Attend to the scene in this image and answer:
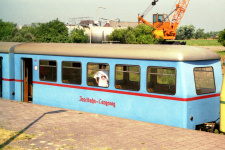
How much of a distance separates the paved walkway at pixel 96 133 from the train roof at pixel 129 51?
2195 mm

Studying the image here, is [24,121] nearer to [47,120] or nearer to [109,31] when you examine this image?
[47,120]

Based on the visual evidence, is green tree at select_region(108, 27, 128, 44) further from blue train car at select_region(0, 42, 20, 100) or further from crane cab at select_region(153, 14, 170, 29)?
blue train car at select_region(0, 42, 20, 100)

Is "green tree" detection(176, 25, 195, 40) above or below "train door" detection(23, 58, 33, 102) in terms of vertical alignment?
above

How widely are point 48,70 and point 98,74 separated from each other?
2.87 m

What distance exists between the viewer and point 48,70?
1500 centimetres

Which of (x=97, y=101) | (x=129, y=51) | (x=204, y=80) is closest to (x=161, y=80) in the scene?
(x=204, y=80)

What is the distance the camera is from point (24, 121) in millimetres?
12109

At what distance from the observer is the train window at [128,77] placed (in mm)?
12008

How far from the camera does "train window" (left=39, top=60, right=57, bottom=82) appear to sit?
48.4 ft

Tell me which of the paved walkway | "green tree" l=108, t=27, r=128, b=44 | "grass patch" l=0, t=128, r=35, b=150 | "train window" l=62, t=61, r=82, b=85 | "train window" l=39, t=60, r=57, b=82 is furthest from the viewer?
"green tree" l=108, t=27, r=128, b=44

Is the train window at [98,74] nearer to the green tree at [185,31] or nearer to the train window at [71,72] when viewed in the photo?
the train window at [71,72]

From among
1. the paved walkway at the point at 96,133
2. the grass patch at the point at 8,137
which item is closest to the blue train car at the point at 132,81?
the paved walkway at the point at 96,133

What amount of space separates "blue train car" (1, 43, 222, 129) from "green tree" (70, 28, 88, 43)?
37278 millimetres

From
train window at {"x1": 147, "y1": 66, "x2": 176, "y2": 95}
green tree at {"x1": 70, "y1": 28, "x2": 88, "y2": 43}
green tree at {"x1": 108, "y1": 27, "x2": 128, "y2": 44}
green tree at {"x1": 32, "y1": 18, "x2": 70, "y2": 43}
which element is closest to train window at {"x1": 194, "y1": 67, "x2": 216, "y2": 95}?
train window at {"x1": 147, "y1": 66, "x2": 176, "y2": 95}
